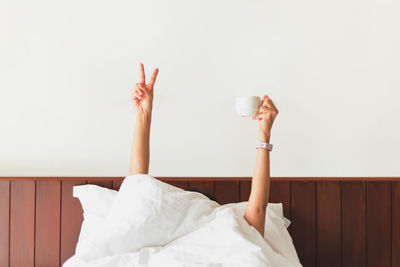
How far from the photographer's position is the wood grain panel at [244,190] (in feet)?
6.93

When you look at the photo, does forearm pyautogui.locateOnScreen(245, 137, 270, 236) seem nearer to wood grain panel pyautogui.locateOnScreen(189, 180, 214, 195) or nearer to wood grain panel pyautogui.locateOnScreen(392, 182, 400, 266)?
wood grain panel pyautogui.locateOnScreen(189, 180, 214, 195)

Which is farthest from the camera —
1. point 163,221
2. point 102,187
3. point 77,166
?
point 77,166

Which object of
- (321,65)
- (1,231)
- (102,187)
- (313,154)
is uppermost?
(321,65)

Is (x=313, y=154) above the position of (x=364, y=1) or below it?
below

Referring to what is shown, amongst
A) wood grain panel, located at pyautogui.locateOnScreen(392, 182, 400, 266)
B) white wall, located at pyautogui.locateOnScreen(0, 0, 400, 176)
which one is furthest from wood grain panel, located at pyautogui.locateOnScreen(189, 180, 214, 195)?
wood grain panel, located at pyautogui.locateOnScreen(392, 182, 400, 266)

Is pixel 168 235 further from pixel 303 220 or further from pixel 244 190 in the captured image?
pixel 303 220

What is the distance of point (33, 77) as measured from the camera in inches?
86.4

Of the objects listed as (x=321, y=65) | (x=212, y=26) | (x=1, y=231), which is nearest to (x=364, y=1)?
(x=321, y=65)

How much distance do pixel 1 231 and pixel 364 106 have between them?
174 cm

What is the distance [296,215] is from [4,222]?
50.2 inches

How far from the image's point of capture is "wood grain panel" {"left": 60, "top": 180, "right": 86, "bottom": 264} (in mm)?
2055

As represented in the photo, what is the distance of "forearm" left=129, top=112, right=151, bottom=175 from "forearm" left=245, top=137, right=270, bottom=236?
450 millimetres

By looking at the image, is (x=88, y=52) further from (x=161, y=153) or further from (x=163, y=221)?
(x=163, y=221)

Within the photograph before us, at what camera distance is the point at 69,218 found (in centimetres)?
206
